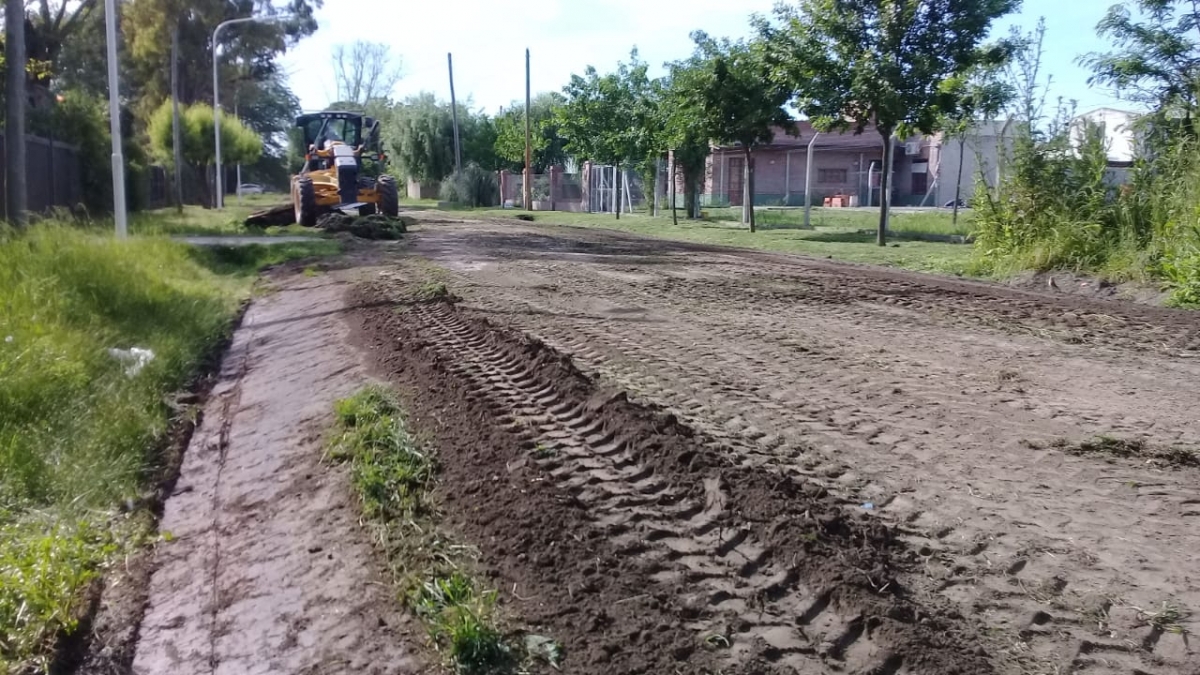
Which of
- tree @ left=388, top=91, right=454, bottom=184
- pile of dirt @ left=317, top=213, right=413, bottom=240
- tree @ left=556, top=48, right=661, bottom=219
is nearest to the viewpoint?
pile of dirt @ left=317, top=213, right=413, bottom=240

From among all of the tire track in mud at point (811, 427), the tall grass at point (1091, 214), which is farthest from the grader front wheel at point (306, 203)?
the tall grass at point (1091, 214)

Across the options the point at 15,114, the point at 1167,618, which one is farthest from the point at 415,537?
the point at 15,114

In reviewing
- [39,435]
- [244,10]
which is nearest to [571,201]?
[244,10]

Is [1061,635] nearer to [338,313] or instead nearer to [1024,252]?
[338,313]

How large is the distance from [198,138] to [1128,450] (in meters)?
42.3

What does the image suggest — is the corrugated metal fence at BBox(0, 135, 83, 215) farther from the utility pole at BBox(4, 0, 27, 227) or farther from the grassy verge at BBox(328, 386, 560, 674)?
the grassy verge at BBox(328, 386, 560, 674)

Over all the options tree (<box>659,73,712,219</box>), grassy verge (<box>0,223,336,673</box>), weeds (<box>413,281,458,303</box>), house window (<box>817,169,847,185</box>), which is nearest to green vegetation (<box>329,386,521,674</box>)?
grassy verge (<box>0,223,336,673</box>)

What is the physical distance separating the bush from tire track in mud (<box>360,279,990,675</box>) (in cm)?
4806

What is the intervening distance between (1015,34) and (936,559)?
18082mm

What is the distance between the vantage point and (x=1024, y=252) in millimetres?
15391

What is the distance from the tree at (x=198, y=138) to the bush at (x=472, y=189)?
10.6 m

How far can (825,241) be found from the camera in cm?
2303

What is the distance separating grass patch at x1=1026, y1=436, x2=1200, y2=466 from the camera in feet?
18.2

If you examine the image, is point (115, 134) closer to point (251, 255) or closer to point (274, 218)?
point (251, 255)
